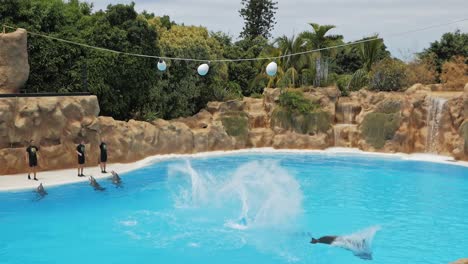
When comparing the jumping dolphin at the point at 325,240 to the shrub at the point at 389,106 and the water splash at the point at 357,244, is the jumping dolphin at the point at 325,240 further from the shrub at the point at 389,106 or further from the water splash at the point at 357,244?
the shrub at the point at 389,106

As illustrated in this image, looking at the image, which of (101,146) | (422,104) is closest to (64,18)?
(101,146)

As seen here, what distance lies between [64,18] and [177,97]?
602 cm

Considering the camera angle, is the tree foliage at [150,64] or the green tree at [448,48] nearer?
the tree foliage at [150,64]

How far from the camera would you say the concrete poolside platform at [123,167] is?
51.6 ft

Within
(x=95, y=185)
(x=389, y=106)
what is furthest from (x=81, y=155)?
(x=389, y=106)

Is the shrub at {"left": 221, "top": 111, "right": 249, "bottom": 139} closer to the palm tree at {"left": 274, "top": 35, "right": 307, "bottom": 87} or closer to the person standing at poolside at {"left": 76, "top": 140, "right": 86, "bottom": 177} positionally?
the palm tree at {"left": 274, "top": 35, "right": 307, "bottom": 87}

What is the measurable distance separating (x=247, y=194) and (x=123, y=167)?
6.01 m

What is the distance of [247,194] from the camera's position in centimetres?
1530

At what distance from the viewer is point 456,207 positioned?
14.9m

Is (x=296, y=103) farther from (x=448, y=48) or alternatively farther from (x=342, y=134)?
(x=448, y=48)

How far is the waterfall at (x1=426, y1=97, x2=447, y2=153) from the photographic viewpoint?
2295 cm

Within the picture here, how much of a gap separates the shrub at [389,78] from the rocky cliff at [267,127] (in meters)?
0.94

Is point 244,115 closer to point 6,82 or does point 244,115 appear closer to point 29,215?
point 6,82

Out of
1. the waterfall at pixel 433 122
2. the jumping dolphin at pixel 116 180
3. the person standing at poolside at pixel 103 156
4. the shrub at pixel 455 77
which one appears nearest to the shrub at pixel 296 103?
the waterfall at pixel 433 122
